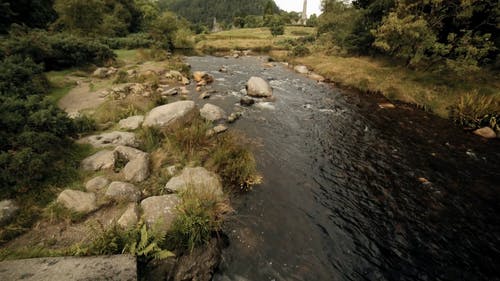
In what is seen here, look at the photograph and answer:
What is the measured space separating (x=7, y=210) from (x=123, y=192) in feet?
7.09

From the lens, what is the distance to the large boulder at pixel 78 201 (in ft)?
16.7

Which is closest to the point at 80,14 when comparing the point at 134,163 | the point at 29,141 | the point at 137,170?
the point at 29,141

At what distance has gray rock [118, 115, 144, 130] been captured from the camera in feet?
30.3

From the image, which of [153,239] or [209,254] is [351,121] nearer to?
[209,254]

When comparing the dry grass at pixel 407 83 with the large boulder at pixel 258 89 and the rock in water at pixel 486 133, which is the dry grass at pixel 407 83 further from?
the large boulder at pixel 258 89

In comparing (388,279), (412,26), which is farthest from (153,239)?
(412,26)

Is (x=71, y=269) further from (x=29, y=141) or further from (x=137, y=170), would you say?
(x=29, y=141)

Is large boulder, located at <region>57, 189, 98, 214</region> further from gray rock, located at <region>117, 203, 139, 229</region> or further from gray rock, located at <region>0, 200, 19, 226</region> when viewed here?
gray rock, located at <region>117, 203, 139, 229</region>

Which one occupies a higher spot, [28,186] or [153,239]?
[28,186]

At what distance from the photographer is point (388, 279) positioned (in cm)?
469

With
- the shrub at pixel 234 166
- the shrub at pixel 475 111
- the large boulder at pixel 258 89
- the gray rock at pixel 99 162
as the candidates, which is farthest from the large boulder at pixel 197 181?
the shrub at pixel 475 111

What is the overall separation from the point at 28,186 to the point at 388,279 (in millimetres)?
8669

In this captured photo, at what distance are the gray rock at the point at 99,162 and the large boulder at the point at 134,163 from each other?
23cm

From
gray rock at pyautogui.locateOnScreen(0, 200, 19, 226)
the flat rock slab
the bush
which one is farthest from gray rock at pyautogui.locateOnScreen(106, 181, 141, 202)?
the bush
